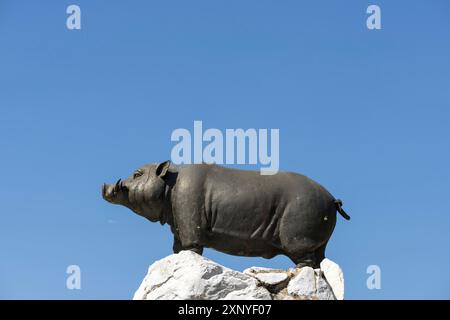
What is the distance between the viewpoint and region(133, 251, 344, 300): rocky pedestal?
17391 mm

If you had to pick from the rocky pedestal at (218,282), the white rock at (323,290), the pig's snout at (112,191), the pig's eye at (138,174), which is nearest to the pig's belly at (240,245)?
the rocky pedestal at (218,282)

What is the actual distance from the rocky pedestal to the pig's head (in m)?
1.47

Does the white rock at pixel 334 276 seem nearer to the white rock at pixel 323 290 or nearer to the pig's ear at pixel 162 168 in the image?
the white rock at pixel 323 290

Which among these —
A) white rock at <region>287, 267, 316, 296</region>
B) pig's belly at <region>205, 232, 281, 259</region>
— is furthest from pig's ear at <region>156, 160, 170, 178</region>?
white rock at <region>287, 267, 316, 296</region>

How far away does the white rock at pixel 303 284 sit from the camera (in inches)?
707

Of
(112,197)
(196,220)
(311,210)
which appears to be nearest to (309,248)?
(311,210)

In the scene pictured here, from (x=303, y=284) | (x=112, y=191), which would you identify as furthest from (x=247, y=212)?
(x=112, y=191)

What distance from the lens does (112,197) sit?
19516 mm

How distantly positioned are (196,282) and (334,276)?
14.0 ft
